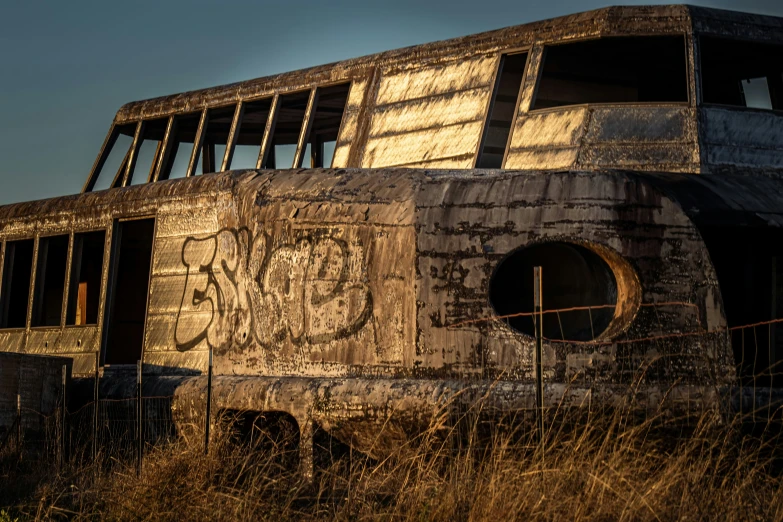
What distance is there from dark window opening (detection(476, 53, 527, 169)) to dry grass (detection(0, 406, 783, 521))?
3.24m

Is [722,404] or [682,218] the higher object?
[682,218]

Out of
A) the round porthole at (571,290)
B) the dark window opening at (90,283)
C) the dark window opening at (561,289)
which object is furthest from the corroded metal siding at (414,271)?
the dark window opening at (90,283)

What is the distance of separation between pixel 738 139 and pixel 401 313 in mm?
3189

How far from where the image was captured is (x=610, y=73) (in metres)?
11.6

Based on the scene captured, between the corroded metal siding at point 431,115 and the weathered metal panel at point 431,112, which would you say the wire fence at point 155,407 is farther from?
the weathered metal panel at point 431,112

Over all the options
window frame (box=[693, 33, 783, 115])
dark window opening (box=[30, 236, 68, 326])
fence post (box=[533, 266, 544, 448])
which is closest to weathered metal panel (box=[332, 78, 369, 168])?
window frame (box=[693, 33, 783, 115])

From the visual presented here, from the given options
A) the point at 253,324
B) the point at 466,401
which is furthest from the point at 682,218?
the point at 253,324

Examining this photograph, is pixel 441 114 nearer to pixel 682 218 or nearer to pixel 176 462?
pixel 682 218

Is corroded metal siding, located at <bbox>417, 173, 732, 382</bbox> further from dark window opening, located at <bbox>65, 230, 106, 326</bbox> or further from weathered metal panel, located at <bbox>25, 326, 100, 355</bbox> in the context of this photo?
dark window opening, located at <bbox>65, 230, 106, 326</bbox>

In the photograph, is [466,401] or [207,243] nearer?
[466,401]

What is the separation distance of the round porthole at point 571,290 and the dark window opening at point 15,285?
571 centimetres

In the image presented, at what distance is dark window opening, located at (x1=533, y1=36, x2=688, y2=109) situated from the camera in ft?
36.3

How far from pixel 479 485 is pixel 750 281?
466cm

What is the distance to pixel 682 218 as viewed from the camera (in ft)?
26.8
